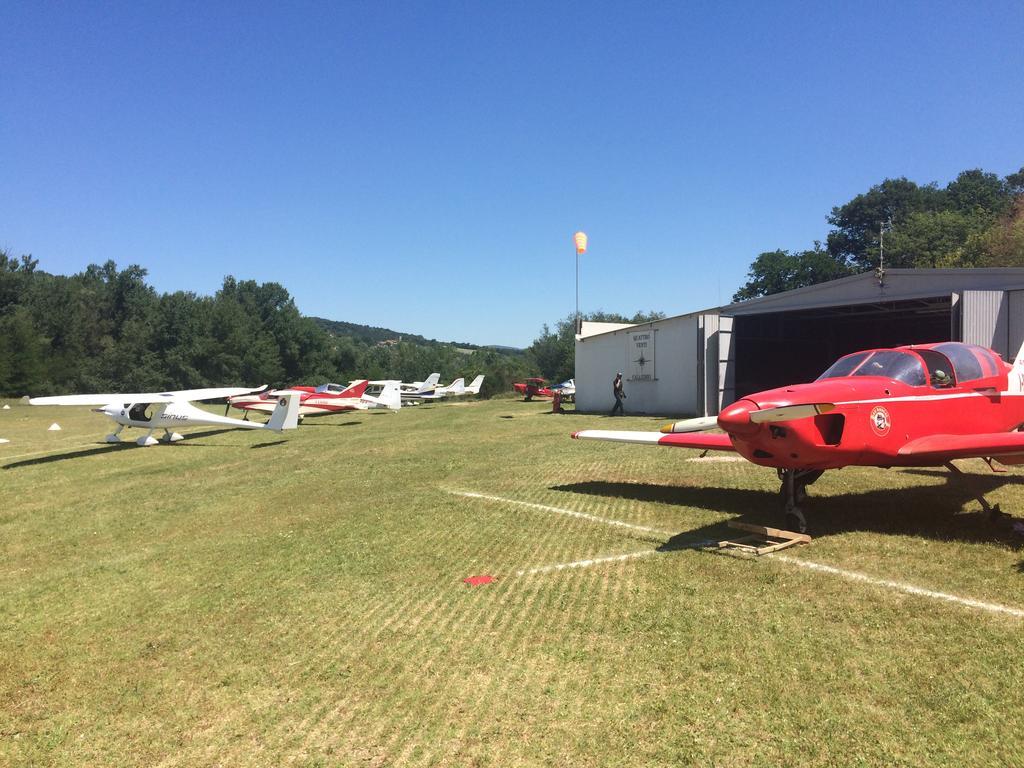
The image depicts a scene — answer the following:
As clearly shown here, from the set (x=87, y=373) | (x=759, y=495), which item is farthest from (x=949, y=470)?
(x=87, y=373)

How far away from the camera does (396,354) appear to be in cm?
9119

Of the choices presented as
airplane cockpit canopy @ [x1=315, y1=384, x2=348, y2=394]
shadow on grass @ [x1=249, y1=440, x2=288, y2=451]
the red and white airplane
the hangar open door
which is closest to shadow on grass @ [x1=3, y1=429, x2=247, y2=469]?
shadow on grass @ [x1=249, y1=440, x2=288, y2=451]

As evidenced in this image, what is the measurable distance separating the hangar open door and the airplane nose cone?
1605 centimetres

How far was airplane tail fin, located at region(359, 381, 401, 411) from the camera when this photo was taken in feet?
101

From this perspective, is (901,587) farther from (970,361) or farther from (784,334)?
(784,334)

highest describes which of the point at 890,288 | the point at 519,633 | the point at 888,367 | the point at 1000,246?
the point at 1000,246

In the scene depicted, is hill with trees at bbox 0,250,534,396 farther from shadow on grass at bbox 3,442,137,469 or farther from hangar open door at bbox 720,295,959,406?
shadow on grass at bbox 3,442,137,469

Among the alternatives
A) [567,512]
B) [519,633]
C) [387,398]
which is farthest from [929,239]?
[519,633]

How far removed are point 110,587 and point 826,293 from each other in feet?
66.3

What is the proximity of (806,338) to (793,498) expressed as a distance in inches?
943

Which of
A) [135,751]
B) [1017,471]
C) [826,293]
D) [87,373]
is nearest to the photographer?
[135,751]

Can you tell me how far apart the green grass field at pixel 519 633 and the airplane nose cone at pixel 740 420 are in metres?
1.31

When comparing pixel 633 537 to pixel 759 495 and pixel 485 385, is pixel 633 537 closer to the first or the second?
pixel 759 495

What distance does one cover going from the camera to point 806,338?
92.2 feet
